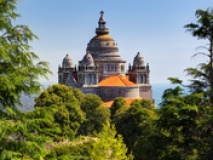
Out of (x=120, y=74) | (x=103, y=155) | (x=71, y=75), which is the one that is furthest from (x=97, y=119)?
(x=103, y=155)

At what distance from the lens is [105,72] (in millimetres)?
95000

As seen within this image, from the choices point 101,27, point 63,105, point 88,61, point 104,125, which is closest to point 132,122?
point 63,105

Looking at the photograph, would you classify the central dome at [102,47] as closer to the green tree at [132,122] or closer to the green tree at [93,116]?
the green tree at [93,116]

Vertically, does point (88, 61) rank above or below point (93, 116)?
above

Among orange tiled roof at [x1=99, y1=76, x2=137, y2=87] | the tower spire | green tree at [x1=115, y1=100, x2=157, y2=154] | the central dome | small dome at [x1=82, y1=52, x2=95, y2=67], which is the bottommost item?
green tree at [x1=115, y1=100, x2=157, y2=154]

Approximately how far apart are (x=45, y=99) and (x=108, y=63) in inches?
1644

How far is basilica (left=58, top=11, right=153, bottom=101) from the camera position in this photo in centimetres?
8875

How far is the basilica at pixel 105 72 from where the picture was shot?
291ft

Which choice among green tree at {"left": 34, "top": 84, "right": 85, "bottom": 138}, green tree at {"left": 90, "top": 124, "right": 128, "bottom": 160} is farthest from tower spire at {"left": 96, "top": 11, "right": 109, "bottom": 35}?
green tree at {"left": 90, "top": 124, "right": 128, "bottom": 160}

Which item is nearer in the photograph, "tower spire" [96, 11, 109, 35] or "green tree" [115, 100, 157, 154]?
"green tree" [115, 100, 157, 154]

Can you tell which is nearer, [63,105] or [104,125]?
[104,125]

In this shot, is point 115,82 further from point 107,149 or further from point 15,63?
point 15,63

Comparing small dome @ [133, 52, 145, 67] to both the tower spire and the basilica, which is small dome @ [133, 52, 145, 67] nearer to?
the basilica

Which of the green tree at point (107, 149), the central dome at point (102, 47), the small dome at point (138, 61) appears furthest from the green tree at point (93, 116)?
the green tree at point (107, 149)
